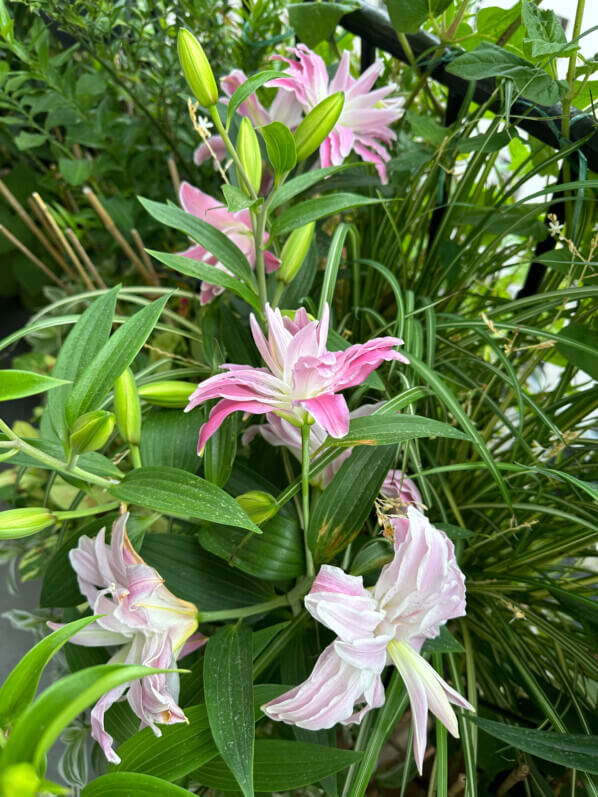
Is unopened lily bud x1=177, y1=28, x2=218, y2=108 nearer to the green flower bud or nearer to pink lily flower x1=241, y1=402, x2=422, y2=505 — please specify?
pink lily flower x1=241, y1=402, x2=422, y2=505

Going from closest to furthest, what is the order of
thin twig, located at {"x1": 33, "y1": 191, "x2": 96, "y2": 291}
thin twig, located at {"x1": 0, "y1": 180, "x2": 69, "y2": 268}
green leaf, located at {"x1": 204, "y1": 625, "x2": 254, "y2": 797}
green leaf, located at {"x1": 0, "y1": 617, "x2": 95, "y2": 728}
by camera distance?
green leaf, located at {"x1": 0, "y1": 617, "x2": 95, "y2": 728} < green leaf, located at {"x1": 204, "y1": 625, "x2": 254, "y2": 797} < thin twig, located at {"x1": 33, "y1": 191, "x2": 96, "y2": 291} < thin twig, located at {"x1": 0, "y1": 180, "x2": 69, "y2": 268}

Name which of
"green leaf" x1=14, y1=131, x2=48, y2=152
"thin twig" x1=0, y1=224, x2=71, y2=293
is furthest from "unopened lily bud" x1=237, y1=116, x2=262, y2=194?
"green leaf" x1=14, y1=131, x2=48, y2=152

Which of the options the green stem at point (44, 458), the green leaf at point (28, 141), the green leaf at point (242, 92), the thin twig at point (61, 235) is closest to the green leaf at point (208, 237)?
the green leaf at point (242, 92)

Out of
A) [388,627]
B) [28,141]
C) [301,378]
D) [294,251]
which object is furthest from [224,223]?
[28,141]

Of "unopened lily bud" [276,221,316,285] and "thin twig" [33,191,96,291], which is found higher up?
"unopened lily bud" [276,221,316,285]

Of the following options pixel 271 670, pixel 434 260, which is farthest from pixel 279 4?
pixel 271 670
